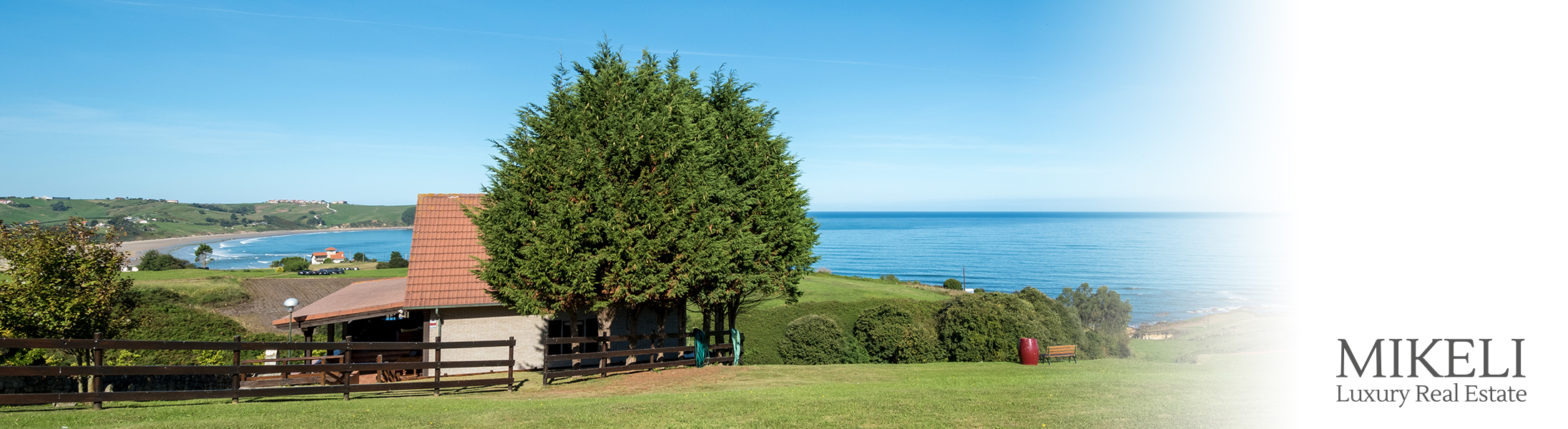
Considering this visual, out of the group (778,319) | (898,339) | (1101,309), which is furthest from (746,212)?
(1101,309)

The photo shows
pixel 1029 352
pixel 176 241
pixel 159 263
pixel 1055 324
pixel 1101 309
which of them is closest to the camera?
pixel 1029 352

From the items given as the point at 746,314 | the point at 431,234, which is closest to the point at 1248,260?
the point at 431,234

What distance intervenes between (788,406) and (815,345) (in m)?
15.6

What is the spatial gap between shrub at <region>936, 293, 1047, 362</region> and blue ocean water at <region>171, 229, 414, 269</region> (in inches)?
1784

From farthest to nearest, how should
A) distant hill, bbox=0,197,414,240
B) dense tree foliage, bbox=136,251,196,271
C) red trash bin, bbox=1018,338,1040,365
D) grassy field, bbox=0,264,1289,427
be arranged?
distant hill, bbox=0,197,414,240, dense tree foliage, bbox=136,251,196,271, red trash bin, bbox=1018,338,1040,365, grassy field, bbox=0,264,1289,427

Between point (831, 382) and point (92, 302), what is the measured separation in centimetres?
1639

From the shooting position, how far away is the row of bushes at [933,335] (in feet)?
84.4

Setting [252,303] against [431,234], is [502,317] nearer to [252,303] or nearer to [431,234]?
[431,234]

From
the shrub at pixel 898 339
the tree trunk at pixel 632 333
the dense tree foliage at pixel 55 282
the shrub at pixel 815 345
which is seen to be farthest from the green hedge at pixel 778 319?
the dense tree foliage at pixel 55 282

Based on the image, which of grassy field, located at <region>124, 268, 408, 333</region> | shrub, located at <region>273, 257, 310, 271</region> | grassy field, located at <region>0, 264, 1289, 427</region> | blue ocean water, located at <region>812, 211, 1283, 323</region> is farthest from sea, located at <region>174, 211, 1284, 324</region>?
shrub, located at <region>273, 257, 310, 271</region>

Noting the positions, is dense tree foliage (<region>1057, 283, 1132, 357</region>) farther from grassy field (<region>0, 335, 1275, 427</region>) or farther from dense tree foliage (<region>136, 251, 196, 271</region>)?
dense tree foliage (<region>136, 251, 196, 271</region>)

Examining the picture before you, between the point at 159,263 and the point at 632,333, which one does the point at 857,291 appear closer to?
the point at 632,333

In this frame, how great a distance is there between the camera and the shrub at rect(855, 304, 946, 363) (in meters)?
26.1

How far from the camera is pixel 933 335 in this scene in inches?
1054
